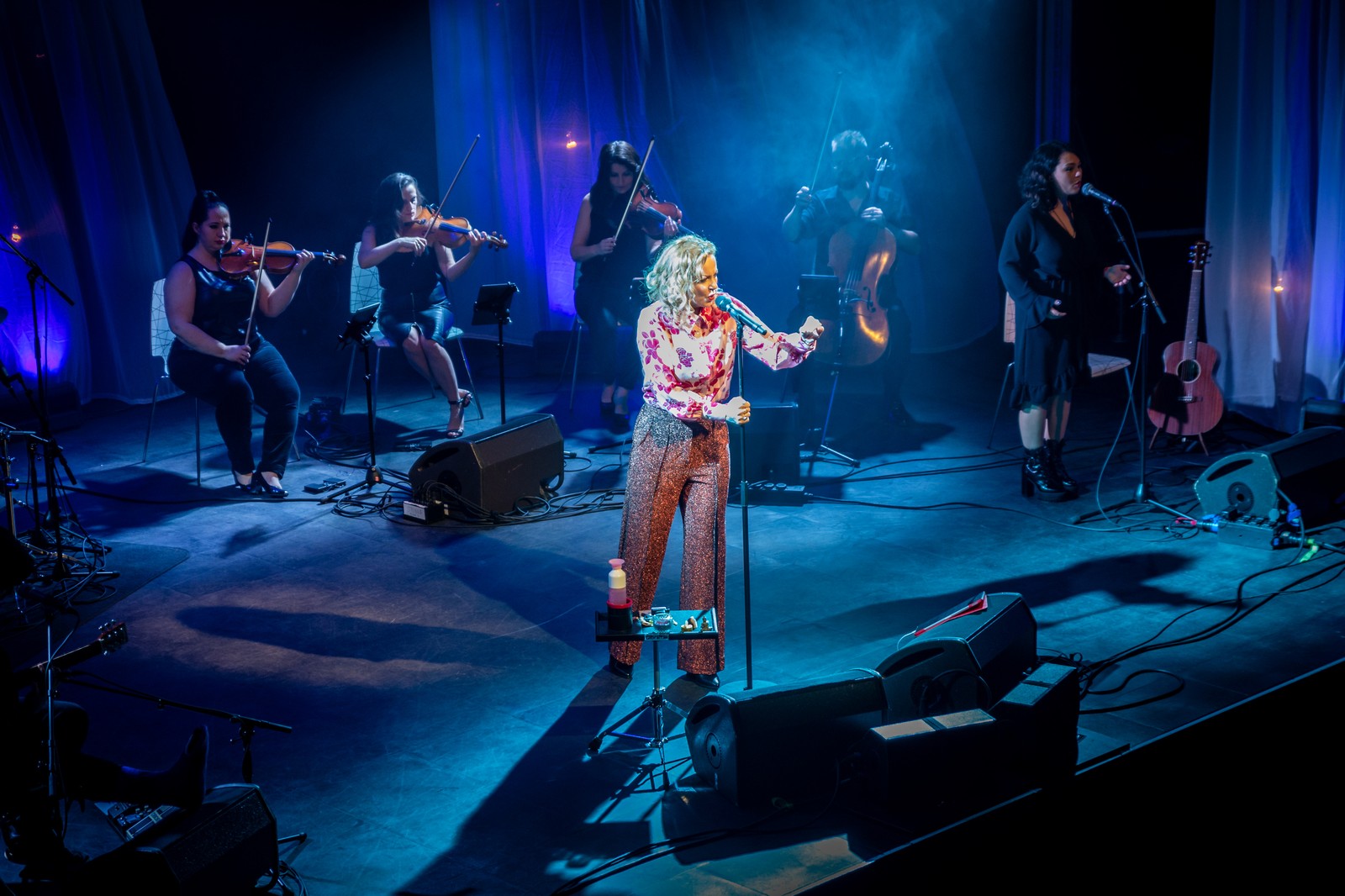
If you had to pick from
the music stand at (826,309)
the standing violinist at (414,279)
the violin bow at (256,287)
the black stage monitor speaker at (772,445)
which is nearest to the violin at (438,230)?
the standing violinist at (414,279)

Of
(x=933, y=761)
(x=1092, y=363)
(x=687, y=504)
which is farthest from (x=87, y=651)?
(x=1092, y=363)

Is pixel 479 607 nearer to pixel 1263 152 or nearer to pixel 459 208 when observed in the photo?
pixel 1263 152

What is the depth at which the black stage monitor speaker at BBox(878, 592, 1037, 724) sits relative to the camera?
3.27 metres

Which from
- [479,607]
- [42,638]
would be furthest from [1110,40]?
[42,638]

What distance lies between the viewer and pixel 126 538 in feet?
18.2

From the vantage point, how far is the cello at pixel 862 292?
6391 mm

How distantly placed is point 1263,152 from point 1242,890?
5.05m

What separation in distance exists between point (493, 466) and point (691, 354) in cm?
225

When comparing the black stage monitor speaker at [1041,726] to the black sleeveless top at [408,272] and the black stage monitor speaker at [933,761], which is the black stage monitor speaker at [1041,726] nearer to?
the black stage monitor speaker at [933,761]

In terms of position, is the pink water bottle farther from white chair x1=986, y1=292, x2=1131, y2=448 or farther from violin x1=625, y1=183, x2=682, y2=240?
violin x1=625, y1=183, x2=682, y2=240

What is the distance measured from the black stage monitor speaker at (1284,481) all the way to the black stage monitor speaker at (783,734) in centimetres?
277

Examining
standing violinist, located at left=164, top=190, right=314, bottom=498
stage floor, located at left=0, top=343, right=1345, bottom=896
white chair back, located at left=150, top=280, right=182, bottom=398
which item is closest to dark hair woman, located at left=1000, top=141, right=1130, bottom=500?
stage floor, located at left=0, top=343, right=1345, bottom=896

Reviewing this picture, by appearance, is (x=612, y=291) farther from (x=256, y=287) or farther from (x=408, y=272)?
(x=256, y=287)

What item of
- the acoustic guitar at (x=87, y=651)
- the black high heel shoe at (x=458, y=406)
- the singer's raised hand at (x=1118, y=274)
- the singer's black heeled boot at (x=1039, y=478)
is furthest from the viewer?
the black high heel shoe at (x=458, y=406)
